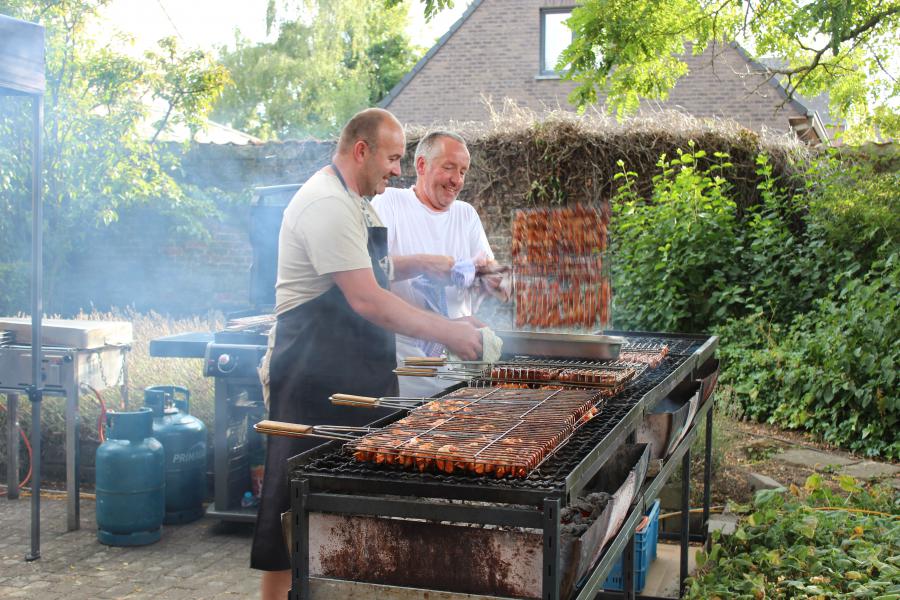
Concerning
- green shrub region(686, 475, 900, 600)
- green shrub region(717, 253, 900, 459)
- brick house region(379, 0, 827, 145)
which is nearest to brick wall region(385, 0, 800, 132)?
brick house region(379, 0, 827, 145)

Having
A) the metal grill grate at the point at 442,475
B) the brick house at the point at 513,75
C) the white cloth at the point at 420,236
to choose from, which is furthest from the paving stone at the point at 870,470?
the brick house at the point at 513,75

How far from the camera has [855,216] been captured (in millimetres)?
8867

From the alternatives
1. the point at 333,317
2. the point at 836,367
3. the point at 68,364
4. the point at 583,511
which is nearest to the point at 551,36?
the point at 836,367

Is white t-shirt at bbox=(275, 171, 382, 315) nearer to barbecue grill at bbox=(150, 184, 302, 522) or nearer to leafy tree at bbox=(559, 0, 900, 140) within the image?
barbecue grill at bbox=(150, 184, 302, 522)

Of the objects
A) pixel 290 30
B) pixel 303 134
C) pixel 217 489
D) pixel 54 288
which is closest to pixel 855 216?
pixel 217 489

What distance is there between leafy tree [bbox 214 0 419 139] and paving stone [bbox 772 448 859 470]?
25779mm

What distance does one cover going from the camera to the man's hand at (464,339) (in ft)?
10.6

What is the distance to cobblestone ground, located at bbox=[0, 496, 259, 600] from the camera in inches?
187

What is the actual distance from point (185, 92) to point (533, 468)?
12.0 m

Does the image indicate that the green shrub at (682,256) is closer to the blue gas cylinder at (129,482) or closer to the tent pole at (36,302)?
the blue gas cylinder at (129,482)

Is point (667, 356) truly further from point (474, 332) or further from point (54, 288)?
point (54, 288)

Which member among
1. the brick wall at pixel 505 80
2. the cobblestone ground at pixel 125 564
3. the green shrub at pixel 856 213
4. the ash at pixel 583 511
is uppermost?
the brick wall at pixel 505 80

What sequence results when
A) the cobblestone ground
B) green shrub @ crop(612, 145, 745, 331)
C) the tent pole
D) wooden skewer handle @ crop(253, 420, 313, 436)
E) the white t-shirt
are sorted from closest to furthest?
wooden skewer handle @ crop(253, 420, 313, 436), the white t-shirt, the cobblestone ground, the tent pole, green shrub @ crop(612, 145, 745, 331)

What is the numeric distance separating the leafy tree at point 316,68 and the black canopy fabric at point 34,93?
26445 mm
